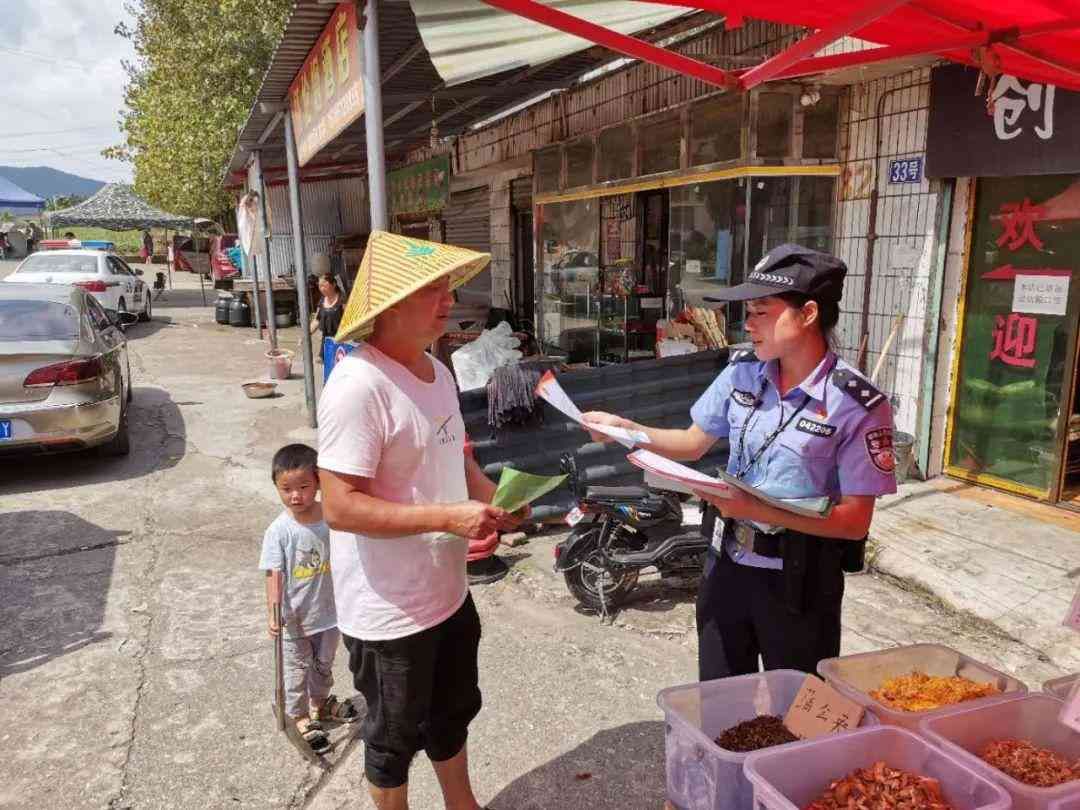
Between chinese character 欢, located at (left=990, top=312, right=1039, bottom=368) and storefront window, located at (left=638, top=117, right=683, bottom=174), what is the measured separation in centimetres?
317

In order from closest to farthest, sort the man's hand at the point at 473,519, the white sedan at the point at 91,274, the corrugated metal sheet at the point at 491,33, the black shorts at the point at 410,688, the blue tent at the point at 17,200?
the man's hand at the point at 473,519
the black shorts at the point at 410,688
the corrugated metal sheet at the point at 491,33
the white sedan at the point at 91,274
the blue tent at the point at 17,200

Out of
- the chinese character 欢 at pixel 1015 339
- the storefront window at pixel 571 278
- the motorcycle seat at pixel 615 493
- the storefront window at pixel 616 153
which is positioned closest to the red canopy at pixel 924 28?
the motorcycle seat at pixel 615 493

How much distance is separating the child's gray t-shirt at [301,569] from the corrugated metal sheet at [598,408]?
2.01 m

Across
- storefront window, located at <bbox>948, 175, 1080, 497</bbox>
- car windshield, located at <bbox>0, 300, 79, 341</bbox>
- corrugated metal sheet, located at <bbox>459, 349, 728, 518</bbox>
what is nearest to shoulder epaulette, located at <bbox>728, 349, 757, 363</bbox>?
corrugated metal sheet, located at <bbox>459, 349, 728, 518</bbox>

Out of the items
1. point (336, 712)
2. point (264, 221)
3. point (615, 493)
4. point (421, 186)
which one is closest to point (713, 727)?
point (336, 712)

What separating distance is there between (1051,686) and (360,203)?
19.5 m

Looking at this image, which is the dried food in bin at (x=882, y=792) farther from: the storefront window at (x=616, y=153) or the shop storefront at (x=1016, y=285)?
the storefront window at (x=616, y=153)

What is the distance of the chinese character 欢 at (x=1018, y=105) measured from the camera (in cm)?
490

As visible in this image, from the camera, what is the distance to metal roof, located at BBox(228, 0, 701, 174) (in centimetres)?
581

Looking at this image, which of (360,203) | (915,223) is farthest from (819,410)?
(360,203)

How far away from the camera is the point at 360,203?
64.2 ft

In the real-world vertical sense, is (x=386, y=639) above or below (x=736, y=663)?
above

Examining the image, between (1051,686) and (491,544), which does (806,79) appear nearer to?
(491,544)

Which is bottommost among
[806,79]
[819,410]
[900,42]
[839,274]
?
[819,410]
